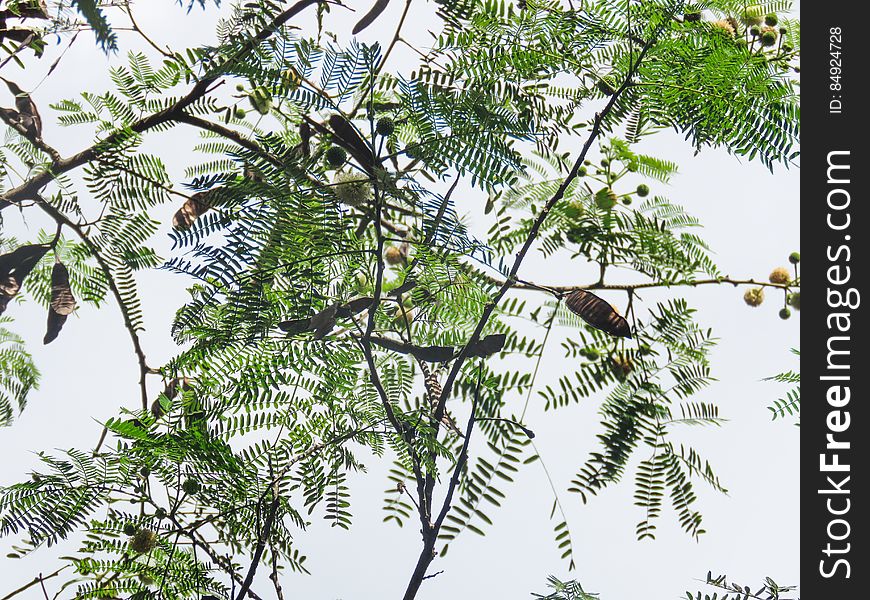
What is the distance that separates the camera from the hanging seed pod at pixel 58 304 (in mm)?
1357

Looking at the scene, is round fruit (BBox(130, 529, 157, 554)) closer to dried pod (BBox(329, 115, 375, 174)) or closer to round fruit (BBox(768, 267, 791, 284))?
dried pod (BBox(329, 115, 375, 174))

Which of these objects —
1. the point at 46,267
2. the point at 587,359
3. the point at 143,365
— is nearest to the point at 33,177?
the point at 46,267

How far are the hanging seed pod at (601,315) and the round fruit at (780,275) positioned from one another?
56cm

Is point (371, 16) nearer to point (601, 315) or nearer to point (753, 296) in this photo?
point (601, 315)

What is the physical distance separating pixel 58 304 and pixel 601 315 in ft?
2.99

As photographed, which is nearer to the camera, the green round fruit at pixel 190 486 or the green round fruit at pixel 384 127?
the green round fruit at pixel 384 127

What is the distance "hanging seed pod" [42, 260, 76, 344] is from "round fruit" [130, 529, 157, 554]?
0.47m

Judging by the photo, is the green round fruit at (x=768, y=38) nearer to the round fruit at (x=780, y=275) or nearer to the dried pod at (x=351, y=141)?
the round fruit at (x=780, y=275)

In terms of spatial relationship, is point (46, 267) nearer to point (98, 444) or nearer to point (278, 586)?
point (98, 444)

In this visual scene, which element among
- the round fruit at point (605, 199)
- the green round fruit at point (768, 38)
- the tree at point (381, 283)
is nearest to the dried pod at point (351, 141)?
the tree at point (381, 283)

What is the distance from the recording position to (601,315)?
1.01 metres

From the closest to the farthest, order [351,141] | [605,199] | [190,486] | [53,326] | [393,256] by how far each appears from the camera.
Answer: [351,141] → [190,486] → [605,199] → [53,326] → [393,256]

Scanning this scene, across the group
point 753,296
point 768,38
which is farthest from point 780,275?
point 768,38
